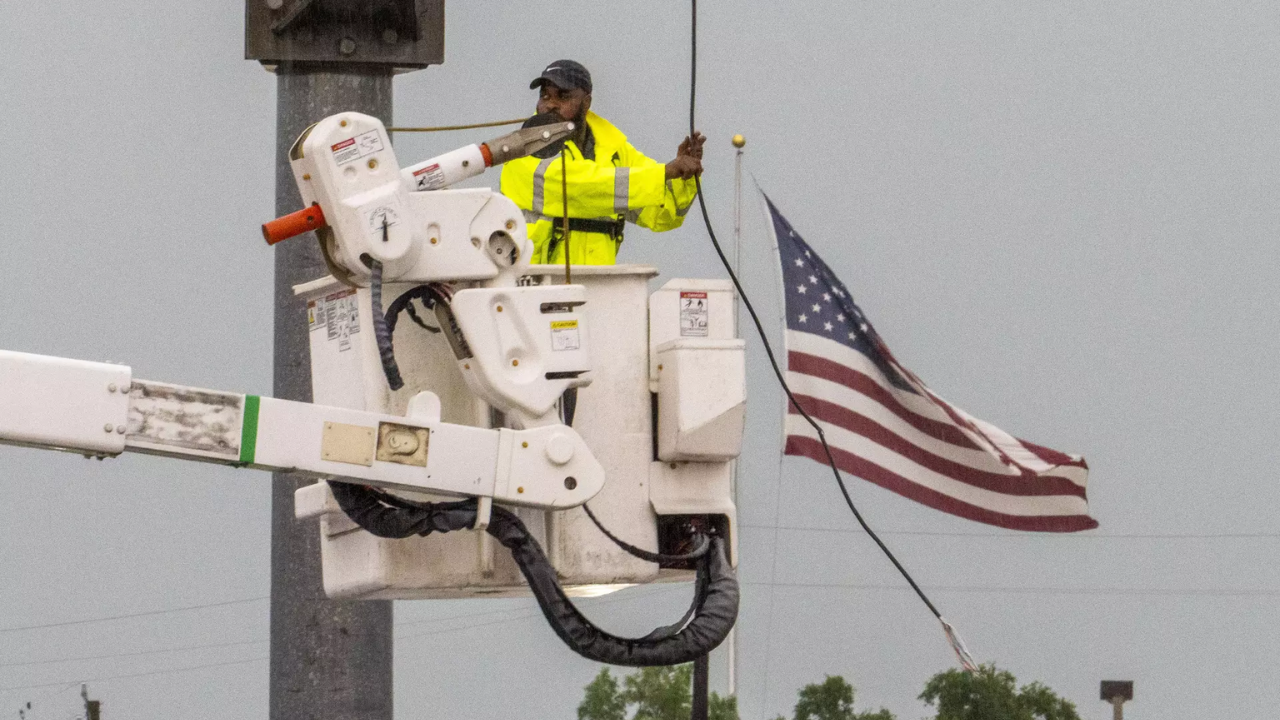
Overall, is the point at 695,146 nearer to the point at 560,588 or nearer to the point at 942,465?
the point at 560,588

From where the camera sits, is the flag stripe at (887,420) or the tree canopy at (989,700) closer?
the flag stripe at (887,420)

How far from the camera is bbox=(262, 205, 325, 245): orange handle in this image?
7242 millimetres

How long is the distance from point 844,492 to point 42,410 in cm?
315

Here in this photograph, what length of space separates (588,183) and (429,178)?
3.87 feet

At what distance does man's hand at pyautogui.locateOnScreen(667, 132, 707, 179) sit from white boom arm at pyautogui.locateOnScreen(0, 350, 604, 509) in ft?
4.88

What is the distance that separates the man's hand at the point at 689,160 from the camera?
8.63 meters

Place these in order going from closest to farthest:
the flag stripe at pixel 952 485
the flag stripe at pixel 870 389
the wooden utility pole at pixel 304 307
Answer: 1. the wooden utility pole at pixel 304 307
2. the flag stripe at pixel 952 485
3. the flag stripe at pixel 870 389

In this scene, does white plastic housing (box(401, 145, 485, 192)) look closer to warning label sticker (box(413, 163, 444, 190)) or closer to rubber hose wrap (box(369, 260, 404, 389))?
warning label sticker (box(413, 163, 444, 190))

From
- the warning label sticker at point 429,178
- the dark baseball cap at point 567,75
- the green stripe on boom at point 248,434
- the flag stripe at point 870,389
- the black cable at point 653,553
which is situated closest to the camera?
the green stripe on boom at point 248,434

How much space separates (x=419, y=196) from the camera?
24.4 feet

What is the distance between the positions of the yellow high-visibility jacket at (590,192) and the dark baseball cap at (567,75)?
0.47 ft

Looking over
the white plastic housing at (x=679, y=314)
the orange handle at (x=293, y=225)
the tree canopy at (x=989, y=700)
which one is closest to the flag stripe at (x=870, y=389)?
the white plastic housing at (x=679, y=314)

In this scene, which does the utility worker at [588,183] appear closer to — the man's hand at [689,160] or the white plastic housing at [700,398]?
the man's hand at [689,160]

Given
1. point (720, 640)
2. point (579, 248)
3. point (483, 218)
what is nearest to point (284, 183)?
point (579, 248)
